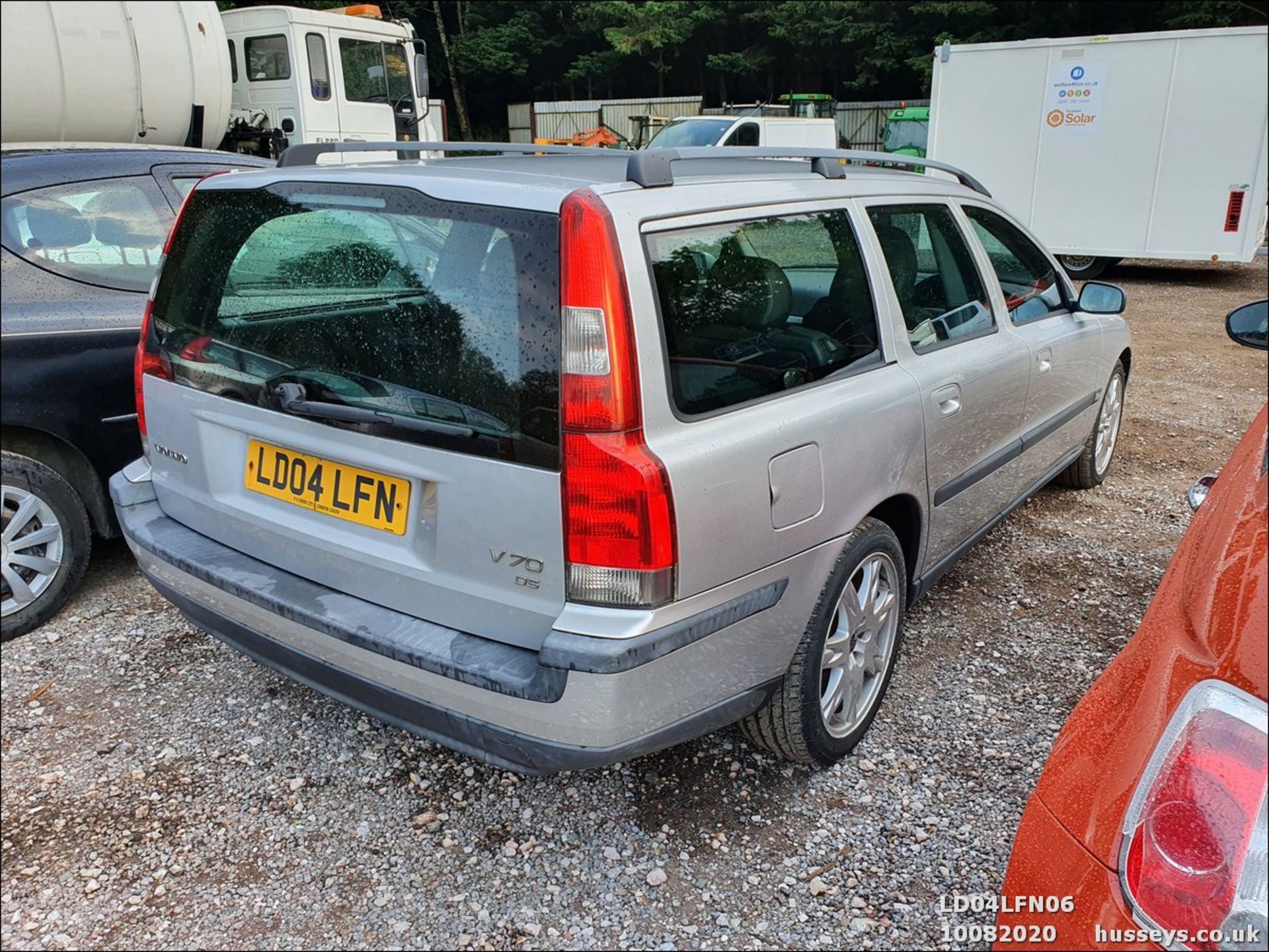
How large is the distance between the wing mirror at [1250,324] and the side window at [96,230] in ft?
7.52

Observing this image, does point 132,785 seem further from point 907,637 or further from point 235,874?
point 907,637

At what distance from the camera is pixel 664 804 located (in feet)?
7.83

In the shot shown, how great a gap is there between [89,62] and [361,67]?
11170mm

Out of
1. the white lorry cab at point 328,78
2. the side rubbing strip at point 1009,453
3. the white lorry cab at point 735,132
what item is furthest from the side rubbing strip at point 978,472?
the white lorry cab at point 735,132

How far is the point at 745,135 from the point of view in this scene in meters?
13.7

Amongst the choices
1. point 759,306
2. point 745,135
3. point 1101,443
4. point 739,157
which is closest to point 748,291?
point 759,306

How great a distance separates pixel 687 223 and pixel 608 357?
0.43 m

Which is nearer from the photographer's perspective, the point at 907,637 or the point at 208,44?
the point at 208,44

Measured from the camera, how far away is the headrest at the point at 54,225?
1.60 m

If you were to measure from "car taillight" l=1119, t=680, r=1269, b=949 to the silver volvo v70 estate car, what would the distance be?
0.89 meters

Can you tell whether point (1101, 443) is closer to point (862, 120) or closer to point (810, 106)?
point (810, 106)

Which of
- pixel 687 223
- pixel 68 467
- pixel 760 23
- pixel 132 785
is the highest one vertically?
pixel 760 23

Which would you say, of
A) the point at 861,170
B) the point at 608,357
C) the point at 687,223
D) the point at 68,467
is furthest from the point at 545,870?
the point at 861,170
